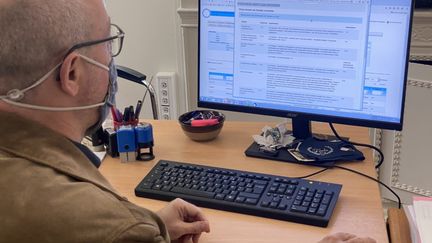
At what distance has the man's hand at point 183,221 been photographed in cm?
125

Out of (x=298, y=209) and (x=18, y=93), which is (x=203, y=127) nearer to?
(x=298, y=209)

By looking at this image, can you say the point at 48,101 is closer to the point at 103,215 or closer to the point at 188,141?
the point at 103,215

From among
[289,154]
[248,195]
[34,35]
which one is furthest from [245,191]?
[34,35]

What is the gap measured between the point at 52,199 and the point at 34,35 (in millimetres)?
290

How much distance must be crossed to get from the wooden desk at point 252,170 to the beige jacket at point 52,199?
0.36 m

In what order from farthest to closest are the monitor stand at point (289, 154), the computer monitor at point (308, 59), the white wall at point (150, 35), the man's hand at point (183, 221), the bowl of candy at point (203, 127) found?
1. the white wall at point (150, 35)
2. the bowl of candy at point (203, 127)
3. the monitor stand at point (289, 154)
4. the computer monitor at point (308, 59)
5. the man's hand at point (183, 221)

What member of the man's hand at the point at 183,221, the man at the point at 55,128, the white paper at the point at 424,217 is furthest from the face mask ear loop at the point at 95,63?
the white paper at the point at 424,217

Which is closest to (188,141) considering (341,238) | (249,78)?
(249,78)

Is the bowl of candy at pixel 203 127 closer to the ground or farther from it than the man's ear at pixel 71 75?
closer to the ground

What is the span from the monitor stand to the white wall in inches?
49.2

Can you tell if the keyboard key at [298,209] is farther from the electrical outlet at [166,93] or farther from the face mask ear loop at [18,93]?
the electrical outlet at [166,93]

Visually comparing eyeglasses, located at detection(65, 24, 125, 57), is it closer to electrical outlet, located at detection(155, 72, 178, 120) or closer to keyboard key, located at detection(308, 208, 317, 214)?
keyboard key, located at detection(308, 208, 317, 214)

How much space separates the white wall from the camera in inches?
111

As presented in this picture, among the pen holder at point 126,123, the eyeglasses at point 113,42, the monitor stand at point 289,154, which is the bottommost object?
the monitor stand at point 289,154
